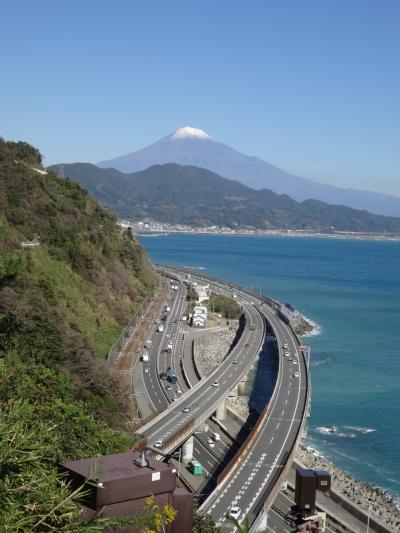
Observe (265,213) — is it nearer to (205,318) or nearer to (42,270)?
(205,318)

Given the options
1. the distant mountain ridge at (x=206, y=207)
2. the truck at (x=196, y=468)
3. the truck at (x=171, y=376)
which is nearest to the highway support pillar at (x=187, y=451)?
the truck at (x=196, y=468)

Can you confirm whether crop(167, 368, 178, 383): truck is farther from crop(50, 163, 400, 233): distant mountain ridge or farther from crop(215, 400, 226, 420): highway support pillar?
crop(50, 163, 400, 233): distant mountain ridge

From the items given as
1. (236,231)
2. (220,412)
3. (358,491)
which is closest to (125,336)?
(220,412)

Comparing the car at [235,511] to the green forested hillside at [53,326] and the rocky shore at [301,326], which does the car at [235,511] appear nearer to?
the green forested hillside at [53,326]

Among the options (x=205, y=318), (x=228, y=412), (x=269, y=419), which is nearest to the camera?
(x=269, y=419)

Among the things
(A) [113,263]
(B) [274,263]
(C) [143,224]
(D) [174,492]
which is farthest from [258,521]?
(C) [143,224]
